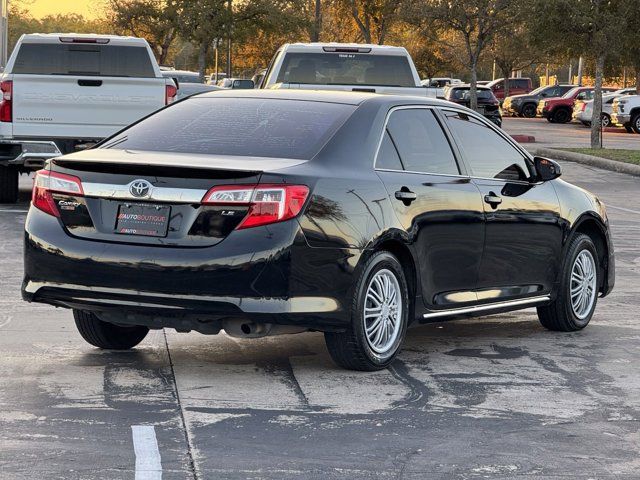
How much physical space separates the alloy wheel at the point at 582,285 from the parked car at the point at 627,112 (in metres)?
43.4

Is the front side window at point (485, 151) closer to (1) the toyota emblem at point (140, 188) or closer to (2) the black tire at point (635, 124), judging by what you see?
(1) the toyota emblem at point (140, 188)

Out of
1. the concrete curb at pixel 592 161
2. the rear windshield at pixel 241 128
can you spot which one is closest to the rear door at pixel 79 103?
the rear windshield at pixel 241 128

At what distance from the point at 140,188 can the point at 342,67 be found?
39.2 feet

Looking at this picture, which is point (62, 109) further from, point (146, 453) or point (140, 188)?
point (146, 453)

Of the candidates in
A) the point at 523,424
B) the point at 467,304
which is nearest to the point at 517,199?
the point at 467,304

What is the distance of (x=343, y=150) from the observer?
7875 mm

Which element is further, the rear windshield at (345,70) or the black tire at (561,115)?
the black tire at (561,115)

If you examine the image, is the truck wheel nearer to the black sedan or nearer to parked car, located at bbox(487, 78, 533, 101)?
parked car, located at bbox(487, 78, 533, 101)

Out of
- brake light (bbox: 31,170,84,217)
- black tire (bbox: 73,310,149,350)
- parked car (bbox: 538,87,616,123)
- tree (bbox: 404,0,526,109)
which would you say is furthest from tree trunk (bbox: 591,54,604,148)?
brake light (bbox: 31,170,84,217)

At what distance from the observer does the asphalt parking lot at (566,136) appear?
41500mm

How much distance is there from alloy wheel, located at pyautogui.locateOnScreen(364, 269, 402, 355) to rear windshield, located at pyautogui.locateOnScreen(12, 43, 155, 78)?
11198mm

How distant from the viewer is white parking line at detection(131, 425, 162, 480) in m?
5.66

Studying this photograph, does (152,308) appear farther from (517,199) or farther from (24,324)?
(517,199)

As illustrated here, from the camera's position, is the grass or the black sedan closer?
the black sedan
